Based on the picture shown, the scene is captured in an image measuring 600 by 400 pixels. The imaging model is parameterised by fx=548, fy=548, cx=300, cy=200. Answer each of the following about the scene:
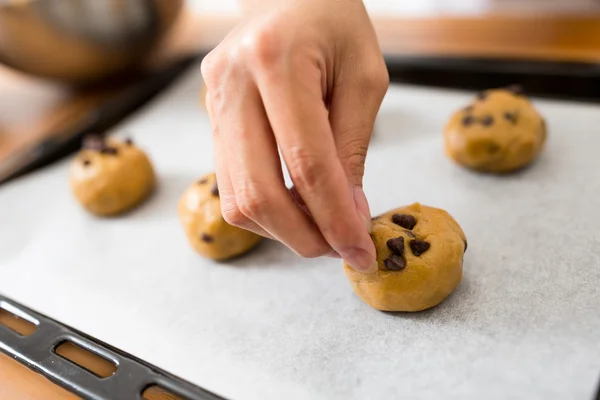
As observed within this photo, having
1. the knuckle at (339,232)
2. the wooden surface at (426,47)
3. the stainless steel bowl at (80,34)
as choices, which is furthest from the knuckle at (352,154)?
the stainless steel bowl at (80,34)

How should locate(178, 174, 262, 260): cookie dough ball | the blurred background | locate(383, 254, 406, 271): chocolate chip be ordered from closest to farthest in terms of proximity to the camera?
locate(383, 254, 406, 271): chocolate chip < locate(178, 174, 262, 260): cookie dough ball < the blurred background

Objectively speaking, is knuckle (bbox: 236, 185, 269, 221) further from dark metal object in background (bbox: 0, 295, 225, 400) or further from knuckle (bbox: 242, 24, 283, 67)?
dark metal object in background (bbox: 0, 295, 225, 400)

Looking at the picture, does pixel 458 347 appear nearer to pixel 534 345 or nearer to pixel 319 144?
pixel 534 345

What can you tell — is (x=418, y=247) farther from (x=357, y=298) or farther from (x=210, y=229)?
(x=210, y=229)

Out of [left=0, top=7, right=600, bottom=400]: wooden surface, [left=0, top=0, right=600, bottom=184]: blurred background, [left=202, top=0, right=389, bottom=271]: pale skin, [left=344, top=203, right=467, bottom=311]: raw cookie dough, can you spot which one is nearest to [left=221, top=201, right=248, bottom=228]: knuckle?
[left=202, top=0, right=389, bottom=271]: pale skin

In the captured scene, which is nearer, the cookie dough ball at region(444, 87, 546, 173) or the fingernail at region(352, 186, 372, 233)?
the fingernail at region(352, 186, 372, 233)

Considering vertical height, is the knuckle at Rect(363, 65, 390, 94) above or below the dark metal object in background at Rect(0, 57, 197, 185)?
above

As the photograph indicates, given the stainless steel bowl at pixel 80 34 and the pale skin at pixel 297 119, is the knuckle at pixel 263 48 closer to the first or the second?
the pale skin at pixel 297 119
